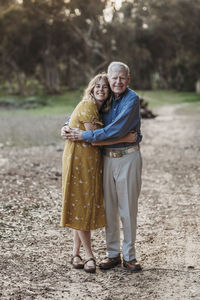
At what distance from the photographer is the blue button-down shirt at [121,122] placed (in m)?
4.59

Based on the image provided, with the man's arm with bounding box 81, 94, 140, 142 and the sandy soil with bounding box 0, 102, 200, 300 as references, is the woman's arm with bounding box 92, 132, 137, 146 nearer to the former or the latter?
the man's arm with bounding box 81, 94, 140, 142

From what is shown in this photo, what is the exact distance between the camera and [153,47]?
172 ft

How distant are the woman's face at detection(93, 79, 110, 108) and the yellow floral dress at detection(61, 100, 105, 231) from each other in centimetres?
10

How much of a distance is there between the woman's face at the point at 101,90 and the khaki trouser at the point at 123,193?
0.65 meters

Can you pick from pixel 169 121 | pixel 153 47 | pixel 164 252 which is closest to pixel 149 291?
pixel 164 252

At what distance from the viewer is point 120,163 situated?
15.7ft

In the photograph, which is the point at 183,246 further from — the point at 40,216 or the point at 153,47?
the point at 153,47

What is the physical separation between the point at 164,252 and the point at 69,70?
171 ft

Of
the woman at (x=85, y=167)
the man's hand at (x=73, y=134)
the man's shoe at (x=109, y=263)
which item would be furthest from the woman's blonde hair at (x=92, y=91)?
the man's shoe at (x=109, y=263)

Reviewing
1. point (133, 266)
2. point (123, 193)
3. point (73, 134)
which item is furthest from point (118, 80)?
point (133, 266)

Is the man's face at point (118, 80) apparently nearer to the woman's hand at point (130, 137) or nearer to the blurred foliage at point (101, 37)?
the woman's hand at point (130, 137)

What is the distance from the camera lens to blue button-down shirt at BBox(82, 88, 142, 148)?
4586mm

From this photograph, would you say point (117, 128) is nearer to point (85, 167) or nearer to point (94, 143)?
point (94, 143)

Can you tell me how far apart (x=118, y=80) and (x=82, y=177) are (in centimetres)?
109
